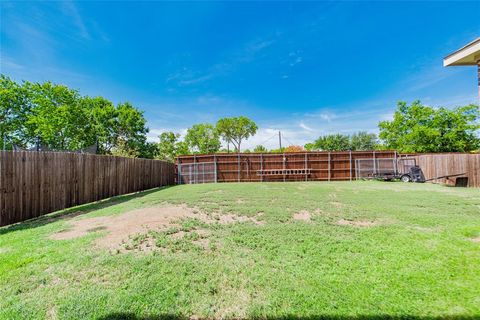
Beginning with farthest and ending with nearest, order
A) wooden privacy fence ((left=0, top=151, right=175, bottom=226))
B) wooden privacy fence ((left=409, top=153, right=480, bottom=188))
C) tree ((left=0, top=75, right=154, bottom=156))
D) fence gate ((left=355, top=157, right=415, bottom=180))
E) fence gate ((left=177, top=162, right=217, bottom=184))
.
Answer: tree ((left=0, top=75, right=154, bottom=156)) < fence gate ((left=177, top=162, right=217, bottom=184)) < fence gate ((left=355, top=157, right=415, bottom=180)) < wooden privacy fence ((left=409, top=153, right=480, bottom=188)) < wooden privacy fence ((left=0, top=151, right=175, bottom=226))

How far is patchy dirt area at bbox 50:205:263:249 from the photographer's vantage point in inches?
124

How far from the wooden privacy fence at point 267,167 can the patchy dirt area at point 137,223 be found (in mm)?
10927

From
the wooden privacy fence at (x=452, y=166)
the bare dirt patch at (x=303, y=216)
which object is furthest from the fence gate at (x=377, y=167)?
the bare dirt patch at (x=303, y=216)

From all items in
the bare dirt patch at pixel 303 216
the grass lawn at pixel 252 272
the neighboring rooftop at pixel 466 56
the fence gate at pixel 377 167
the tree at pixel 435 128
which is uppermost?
the tree at pixel 435 128

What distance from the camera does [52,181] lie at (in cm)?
541

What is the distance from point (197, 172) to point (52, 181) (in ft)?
35.2

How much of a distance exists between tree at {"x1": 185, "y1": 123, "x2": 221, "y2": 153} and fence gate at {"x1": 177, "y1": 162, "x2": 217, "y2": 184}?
22.8m

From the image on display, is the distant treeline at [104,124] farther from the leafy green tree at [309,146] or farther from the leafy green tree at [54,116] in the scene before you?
the leafy green tree at [309,146]

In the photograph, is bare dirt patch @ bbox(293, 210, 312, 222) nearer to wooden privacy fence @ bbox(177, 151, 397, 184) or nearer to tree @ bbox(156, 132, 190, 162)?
wooden privacy fence @ bbox(177, 151, 397, 184)

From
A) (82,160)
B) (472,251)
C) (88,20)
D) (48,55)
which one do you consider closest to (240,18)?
(88,20)

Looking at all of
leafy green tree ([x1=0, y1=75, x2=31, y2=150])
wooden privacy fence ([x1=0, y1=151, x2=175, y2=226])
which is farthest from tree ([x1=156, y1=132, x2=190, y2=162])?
wooden privacy fence ([x1=0, y1=151, x2=175, y2=226])

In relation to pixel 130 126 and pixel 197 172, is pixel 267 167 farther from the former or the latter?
pixel 130 126

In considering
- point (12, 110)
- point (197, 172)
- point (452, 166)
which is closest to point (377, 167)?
point (452, 166)

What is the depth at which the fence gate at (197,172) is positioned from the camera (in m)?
15.9
